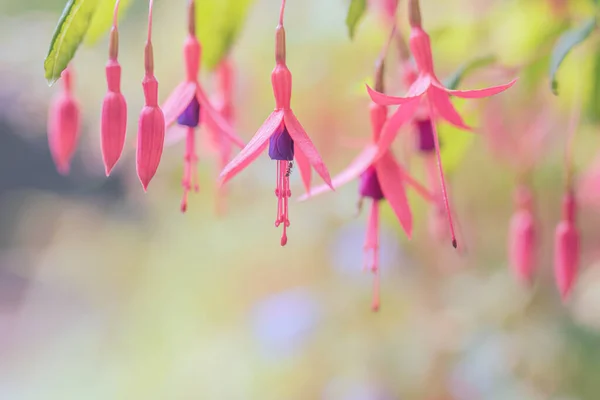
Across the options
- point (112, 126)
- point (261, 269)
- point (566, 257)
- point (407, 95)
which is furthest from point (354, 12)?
point (261, 269)

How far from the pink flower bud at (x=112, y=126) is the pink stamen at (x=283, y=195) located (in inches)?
3.8

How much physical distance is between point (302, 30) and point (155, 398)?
91 cm

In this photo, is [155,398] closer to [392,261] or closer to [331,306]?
[331,306]

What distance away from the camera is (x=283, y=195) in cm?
38

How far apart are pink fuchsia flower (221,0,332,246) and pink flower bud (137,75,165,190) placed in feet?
0.15

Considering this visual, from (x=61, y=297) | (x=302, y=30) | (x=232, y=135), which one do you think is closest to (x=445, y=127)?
(x=232, y=135)

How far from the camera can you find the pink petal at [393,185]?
1.35ft

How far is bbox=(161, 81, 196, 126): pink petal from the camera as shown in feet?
1.29

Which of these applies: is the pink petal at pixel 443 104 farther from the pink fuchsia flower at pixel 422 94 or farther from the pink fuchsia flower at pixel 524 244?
the pink fuchsia flower at pixel 524 244

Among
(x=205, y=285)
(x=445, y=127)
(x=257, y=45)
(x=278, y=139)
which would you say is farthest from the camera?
(x=205, y=285)

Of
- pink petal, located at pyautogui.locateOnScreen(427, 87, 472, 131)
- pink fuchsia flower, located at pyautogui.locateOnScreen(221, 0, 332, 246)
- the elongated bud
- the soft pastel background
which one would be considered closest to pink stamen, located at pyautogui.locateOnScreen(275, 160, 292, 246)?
pink fuchsia flower, located at pyautogui.locateOnScreen(221, 0, 332, 246)

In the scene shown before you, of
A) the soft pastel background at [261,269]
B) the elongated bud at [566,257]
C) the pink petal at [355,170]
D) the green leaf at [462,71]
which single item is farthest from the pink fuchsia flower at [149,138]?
the soft pastel background at [261,269]

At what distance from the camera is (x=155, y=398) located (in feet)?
4.72

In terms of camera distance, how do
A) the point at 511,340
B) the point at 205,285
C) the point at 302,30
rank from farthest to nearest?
the point at 205,285
the point at 302,30
the point at 511,340
